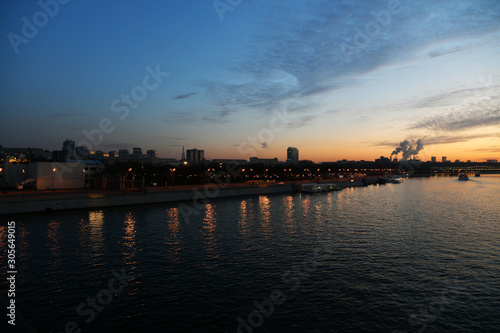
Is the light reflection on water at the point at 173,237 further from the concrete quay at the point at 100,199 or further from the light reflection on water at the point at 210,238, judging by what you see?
the concrete quay at the point at 100,199

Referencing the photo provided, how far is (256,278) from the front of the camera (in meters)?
21.1

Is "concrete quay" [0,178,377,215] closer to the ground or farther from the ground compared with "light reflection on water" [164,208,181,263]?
farther from the ground

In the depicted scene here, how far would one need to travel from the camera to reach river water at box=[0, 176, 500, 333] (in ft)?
51.1

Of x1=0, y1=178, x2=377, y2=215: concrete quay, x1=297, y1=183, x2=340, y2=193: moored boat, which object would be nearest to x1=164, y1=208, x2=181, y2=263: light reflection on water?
x1=0, y1=178, x2=377, y2=215: concrete quay

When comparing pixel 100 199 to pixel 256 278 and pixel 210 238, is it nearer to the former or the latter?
pixel 210 238

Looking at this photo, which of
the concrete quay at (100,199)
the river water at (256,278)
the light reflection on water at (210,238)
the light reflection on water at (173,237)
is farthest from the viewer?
the concrete quay at (100,199)

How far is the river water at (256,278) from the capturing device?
51.1 ft

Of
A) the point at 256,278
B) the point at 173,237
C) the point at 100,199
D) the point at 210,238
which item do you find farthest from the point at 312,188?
the point at 256,278

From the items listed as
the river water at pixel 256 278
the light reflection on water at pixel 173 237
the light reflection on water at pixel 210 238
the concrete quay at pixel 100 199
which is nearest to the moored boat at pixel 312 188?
the concrete quay at pixel 100 199

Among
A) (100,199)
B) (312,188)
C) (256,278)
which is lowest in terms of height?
(256,278)

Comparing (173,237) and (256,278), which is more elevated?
(173,237)

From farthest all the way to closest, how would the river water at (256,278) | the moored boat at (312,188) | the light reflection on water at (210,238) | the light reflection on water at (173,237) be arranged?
the moored boat at (312,188) → the light reflection on water at (173,237) → the light reflection on water at (210,238) → the river water at (256,278)

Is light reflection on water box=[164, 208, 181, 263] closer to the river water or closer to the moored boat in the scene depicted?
the river water

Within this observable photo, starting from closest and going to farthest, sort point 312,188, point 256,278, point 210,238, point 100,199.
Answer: point 256,278 < point 210,238 < point 100,199 < point 312,188
